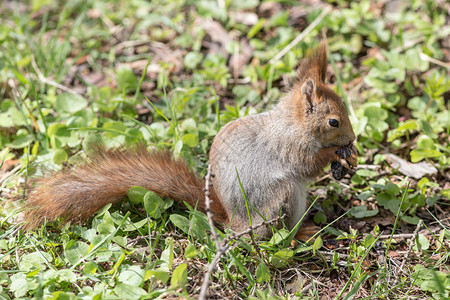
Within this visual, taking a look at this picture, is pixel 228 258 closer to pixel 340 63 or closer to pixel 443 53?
pixel 340 63

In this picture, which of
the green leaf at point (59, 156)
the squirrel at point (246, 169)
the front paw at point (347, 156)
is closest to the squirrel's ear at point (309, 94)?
the squirrel at point (246, 169)

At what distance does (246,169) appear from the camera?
2.03m

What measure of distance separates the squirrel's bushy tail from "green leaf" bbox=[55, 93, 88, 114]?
712 mm

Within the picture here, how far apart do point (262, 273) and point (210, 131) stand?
1042mm

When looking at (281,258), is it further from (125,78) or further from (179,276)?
(125,78)

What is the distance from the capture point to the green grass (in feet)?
6.18

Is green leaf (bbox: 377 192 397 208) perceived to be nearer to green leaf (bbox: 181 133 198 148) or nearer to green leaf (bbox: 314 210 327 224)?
green leaf (bbox: 314 210 327 224)

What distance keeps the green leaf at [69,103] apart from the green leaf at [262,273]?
1.57 meters

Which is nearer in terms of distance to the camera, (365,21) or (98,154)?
(98,154)

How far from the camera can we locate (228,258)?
191 cm

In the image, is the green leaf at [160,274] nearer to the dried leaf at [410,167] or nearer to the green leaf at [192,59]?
the dried leaf at [410,167]

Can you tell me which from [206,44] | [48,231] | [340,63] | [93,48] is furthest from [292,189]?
[93,48]

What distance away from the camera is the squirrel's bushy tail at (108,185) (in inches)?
79.9

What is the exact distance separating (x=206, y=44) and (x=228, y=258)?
208 cm
